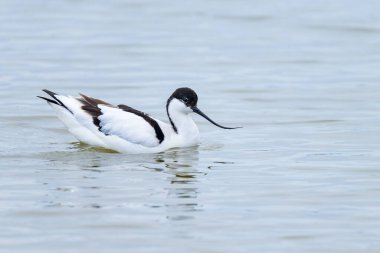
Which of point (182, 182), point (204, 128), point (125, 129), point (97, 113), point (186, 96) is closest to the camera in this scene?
point (182, 182)

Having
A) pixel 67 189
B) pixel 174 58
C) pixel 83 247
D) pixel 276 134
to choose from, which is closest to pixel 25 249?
pixel 83 247

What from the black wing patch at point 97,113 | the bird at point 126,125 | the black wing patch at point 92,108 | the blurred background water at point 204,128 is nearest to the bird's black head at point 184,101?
the bird at point 126,125

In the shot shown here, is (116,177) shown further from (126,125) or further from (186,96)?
(186,96)

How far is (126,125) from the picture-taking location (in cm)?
1439

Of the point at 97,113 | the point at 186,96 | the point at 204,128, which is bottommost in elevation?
the point at 204,128

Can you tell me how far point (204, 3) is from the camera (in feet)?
93.7

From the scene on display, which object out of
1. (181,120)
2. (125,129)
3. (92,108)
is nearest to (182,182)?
(125,129)

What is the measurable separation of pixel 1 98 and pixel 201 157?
15.7 feet

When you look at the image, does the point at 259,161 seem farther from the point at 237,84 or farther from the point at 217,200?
the point at 237,84

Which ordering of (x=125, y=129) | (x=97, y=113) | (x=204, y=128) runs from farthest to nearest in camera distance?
1. (x=204, y=128)
2. (x=97, y=113)
3. (x=125, y=129)

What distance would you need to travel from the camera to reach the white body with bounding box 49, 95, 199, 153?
14.3 meters

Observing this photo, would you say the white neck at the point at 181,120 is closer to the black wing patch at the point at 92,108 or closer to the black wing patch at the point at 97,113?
the black wing patch at the point at 97,113

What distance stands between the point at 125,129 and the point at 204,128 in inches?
86.9

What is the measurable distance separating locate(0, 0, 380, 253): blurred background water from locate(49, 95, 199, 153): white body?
170mm
